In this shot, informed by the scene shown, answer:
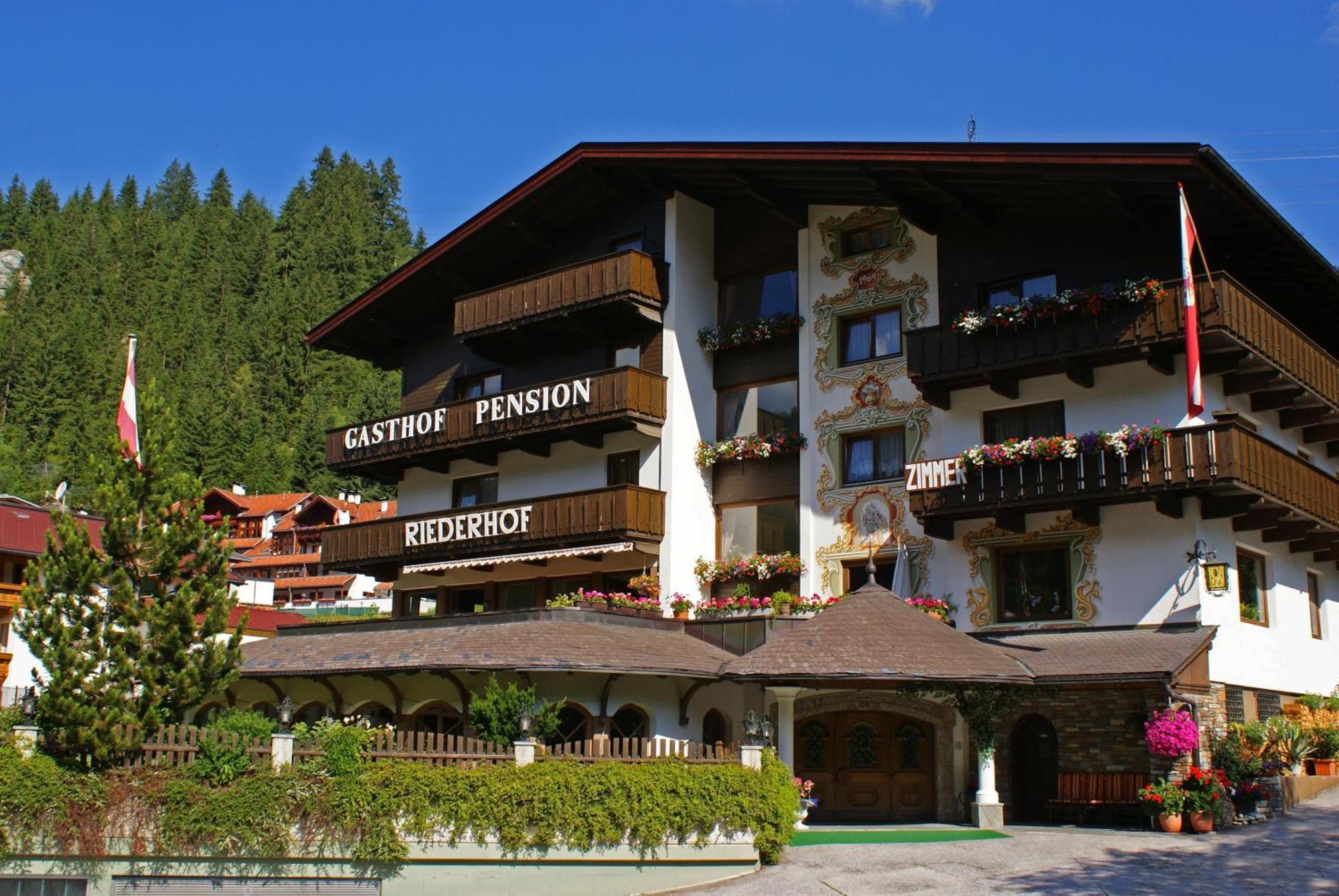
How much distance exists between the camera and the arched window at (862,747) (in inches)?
1089

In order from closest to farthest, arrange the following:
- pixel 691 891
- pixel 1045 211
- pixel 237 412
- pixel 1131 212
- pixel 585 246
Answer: pixel 691 891
pixel 1131 212
pixel 1045 211
pixel 585 246
pixel 237 412

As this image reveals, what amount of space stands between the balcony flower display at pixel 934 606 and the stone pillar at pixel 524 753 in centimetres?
938

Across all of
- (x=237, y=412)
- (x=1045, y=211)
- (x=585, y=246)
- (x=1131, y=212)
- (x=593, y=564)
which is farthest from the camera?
(x=237, y=412)

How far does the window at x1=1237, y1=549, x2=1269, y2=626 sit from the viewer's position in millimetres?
27344

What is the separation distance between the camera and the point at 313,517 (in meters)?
89.2

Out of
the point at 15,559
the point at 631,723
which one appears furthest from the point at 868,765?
the point at 15,559

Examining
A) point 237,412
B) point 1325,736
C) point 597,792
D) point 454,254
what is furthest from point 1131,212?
point 237,412

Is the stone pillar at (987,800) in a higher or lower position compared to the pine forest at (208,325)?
lower

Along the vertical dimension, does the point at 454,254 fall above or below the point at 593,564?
above

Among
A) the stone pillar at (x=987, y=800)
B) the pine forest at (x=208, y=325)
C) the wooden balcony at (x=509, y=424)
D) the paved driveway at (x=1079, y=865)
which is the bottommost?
the paved driveway at (x=1079, y=865)

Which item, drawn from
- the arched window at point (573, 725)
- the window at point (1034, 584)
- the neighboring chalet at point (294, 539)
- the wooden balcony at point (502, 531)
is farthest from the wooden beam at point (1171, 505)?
the neighboring chalet at point (294, 539)

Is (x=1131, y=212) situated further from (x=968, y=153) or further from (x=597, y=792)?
(x=597, y=792)

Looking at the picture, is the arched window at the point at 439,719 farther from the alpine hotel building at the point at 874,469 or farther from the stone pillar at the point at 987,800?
the stone pillar at the point at 987,800

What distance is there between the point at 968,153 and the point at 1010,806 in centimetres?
1246
